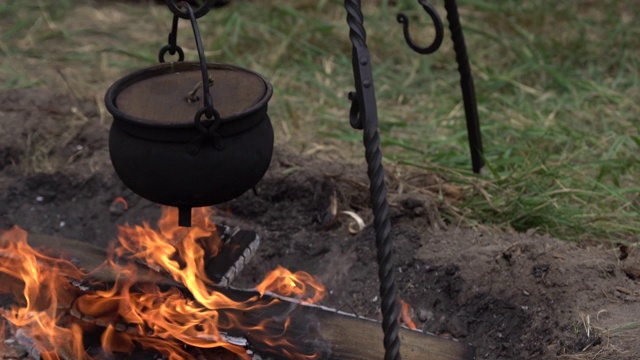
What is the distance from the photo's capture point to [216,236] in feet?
9.80

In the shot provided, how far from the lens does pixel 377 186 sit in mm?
2123

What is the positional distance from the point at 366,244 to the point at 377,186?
102 centimetres

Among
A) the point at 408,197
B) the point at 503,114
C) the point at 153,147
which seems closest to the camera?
the point at 153,147

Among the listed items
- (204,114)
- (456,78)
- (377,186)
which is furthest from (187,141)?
(456,78)

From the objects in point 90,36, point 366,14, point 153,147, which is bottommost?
point 90,36

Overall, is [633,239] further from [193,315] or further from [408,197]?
[193,315]

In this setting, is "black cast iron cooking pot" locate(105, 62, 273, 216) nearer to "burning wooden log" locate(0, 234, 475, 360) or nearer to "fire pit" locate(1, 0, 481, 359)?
"fire pit" locate(1, 0, 481, 359)

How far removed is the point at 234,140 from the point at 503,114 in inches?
A: 90.5

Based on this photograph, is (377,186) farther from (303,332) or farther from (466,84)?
(466,84)

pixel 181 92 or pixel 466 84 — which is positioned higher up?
pixel 181 92

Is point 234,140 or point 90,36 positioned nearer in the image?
point 234,140

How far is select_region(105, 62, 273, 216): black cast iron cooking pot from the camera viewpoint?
2.21 meters

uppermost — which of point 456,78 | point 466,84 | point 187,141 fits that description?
point 187,141

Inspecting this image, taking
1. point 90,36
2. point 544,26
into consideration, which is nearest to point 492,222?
point 544,26
